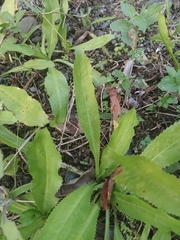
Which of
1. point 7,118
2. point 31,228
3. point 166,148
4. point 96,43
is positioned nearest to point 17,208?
point 31,228

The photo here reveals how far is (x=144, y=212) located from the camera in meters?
1.18

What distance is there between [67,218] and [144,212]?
25 centimetres

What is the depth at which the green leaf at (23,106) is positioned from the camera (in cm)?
146

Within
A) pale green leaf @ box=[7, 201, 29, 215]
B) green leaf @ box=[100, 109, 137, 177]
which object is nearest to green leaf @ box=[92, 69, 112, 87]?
green leaf @ box=[100, 109, 137, 177]

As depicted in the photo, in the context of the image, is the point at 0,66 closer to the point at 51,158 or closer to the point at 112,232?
the point at 51,158

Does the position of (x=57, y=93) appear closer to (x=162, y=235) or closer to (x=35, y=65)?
(x=35, y=65)

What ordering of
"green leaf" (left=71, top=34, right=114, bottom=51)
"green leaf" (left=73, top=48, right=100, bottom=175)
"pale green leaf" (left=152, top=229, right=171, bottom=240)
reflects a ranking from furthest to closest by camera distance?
"green leaf" (left=71, top=34, right=114, bottom=51) < "green leaf" (left=73, top=48, right=100, bottom=175) < "pale green leaf" (left=152, top=229, right=171, bottom=240)

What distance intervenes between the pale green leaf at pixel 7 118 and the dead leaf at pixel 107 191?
0.45m

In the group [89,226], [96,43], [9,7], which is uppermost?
[9,7]

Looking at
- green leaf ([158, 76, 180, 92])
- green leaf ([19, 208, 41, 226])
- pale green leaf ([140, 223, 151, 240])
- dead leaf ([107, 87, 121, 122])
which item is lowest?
pale green leaf ([140, 223, 151, 240])

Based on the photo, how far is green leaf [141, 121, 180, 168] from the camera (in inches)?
50.2

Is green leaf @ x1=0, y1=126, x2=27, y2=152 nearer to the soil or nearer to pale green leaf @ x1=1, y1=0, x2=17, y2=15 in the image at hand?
the soil

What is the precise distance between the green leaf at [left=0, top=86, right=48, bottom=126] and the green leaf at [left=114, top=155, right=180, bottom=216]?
503 mm

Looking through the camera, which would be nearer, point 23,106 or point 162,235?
point 162,235
